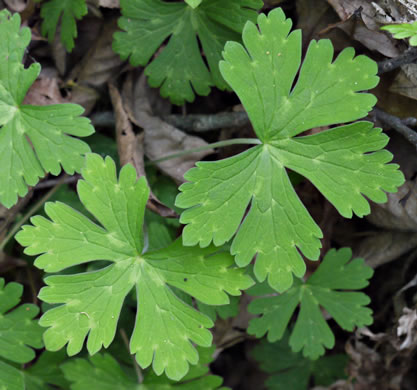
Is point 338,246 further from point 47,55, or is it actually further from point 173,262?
point 47,55

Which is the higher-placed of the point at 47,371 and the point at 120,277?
the point at 120,277

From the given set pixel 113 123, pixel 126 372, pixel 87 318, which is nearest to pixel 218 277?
pixel 87 318

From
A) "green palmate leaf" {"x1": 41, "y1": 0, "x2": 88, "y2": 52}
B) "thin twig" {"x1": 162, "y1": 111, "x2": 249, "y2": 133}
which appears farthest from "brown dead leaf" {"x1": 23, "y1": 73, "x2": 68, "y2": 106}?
"thin twig" {"x1": 162, "y1": 111, "x2": 249, "y2": 133}

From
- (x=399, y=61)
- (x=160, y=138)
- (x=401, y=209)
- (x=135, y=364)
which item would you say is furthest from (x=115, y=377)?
(x=399, y=61)

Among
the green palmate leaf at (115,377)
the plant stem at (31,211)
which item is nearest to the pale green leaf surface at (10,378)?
the green palmate leaf at (115,377)

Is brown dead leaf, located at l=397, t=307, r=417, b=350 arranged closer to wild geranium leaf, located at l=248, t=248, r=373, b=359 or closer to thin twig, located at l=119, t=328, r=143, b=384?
wild geranium leaf, located at l=248, t=248, r=373, b=359

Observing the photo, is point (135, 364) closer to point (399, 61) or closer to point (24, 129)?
point (24, 129)
